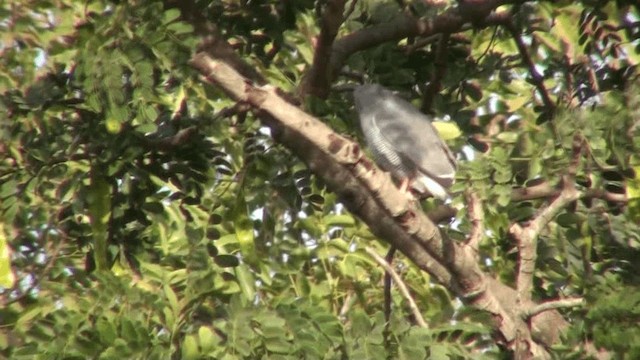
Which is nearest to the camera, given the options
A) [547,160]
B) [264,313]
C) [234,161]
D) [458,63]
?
[264,313]

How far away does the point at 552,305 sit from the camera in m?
3.62

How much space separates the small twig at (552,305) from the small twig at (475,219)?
0.91 ft

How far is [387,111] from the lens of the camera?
513cm

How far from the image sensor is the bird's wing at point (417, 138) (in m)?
5.01

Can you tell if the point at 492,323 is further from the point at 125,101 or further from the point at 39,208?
the point at 39,208

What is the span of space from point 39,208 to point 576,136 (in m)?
2.17

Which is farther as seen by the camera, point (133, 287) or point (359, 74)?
point (359, 74)

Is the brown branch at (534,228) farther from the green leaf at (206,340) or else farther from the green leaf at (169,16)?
the green leaf at (169,16)

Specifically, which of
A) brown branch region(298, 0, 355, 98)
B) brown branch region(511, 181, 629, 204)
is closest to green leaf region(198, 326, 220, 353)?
brown branch region(298, 0, 355, 98)

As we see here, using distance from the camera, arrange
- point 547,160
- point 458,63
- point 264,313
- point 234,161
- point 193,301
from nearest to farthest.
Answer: point 264,313
point 193,301
point 547,160
point 458,63
point 234,161

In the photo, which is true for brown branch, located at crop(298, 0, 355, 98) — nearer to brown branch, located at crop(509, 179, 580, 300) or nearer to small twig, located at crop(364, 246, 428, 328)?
small twig, located at crop(364, 246, 428, 328)

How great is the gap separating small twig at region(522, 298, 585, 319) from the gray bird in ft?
4.24

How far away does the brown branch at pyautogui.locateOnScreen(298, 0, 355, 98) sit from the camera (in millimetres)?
3826

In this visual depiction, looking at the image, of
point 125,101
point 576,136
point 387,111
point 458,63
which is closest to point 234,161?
point 387,111
